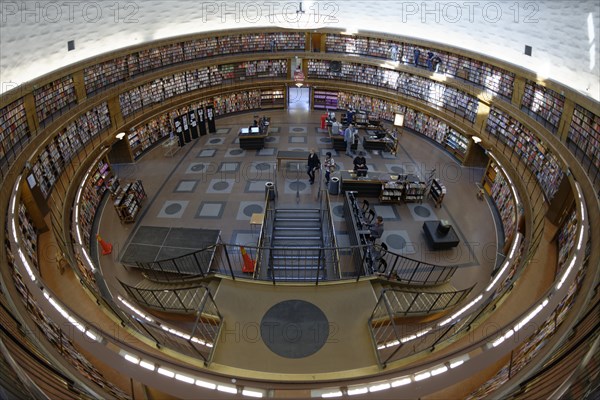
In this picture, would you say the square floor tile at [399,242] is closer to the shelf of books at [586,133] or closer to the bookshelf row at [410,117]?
the shelf of books at [586,133]

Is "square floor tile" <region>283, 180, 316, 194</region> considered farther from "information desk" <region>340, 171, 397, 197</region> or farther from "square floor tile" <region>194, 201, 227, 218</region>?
"square floor tile" <region>194, 201, 227, 218</region>

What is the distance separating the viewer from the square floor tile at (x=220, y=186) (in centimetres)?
1242

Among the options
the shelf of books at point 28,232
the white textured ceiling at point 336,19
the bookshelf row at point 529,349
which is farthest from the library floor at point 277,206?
the white textured ceiling at point 336,19

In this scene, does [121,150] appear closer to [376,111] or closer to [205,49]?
[205,49]

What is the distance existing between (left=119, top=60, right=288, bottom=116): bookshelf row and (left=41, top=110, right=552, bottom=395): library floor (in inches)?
85.7

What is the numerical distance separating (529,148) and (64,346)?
12941 millimetres

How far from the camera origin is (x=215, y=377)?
13.1 feet

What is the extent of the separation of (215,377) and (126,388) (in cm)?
178

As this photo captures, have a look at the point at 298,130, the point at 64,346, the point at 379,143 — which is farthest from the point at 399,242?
the point at 298,130

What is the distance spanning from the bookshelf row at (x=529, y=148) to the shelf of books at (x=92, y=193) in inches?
515

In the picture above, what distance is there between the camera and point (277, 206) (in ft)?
37.4

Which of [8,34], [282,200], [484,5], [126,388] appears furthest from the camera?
[282,200]

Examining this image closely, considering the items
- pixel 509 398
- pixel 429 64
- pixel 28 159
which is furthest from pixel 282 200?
pixel 429 64

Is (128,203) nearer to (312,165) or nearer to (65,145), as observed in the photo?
(65,145)
